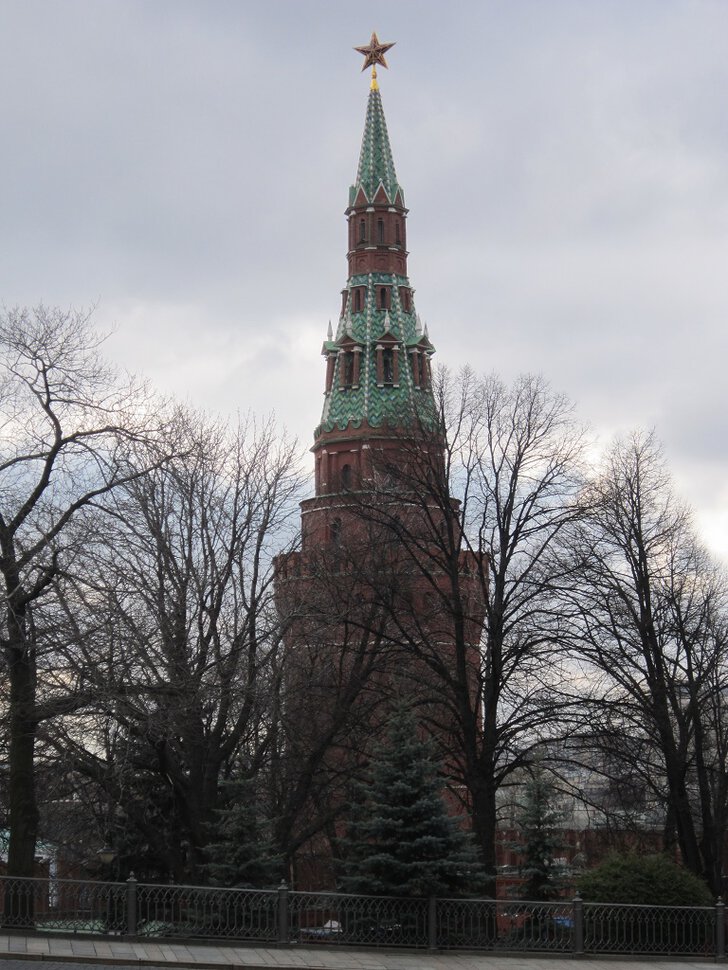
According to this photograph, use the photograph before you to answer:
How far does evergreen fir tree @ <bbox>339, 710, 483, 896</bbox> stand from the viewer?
931 inches

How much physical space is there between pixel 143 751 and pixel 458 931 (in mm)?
7884

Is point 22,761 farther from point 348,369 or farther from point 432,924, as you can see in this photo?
point 348,369

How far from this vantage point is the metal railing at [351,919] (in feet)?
74.0

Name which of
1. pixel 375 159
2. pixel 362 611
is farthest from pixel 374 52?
pixel 362 611

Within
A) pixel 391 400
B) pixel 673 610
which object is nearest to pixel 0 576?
pixel 673 610

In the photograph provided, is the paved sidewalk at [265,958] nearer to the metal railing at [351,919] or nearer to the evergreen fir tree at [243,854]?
the metal railing at [351,919]

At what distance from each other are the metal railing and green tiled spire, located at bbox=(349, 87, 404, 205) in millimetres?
51377

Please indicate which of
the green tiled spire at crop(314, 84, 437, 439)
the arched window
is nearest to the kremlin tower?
the green tiled spire at crop(314, 84, 437, 439)

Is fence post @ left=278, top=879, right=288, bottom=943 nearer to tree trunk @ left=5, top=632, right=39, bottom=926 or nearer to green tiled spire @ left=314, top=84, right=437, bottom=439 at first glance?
tree trunk @ left=5, top=632, right=39, bottom=926

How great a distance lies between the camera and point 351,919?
2355 centimetres

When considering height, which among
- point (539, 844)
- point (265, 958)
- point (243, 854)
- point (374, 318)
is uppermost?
point (374, 318)

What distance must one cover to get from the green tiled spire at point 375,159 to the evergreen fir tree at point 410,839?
1991 inches

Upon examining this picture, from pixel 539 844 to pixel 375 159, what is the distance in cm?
4583

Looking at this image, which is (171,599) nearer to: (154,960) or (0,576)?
(0,576)
